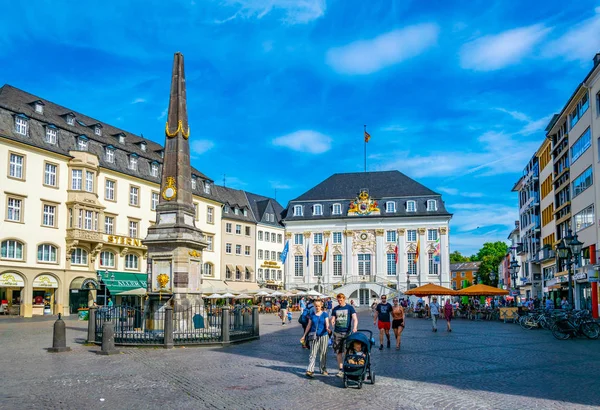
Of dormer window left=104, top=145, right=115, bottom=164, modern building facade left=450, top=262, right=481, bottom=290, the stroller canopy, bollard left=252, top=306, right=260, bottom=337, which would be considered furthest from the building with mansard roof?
modern building facade left=450, top=262, right=481, bottom=290

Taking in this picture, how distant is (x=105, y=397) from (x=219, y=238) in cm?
5756

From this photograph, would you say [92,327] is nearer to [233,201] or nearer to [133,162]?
[133,162]

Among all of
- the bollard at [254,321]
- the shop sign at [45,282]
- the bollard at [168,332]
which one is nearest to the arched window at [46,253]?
the shop sign at [45,282]

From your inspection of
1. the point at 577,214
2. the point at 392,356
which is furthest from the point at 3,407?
the point at 577,214

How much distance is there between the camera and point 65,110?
52156mm

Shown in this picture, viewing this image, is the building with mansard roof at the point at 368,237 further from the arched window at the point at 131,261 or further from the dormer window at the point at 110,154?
the dormer window at the point at 110,154

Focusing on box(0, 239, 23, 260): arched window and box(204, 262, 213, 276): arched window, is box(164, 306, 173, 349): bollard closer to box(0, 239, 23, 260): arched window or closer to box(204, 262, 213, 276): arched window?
box(0, 239, 23, 260): arched window

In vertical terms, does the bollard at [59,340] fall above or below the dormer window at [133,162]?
below

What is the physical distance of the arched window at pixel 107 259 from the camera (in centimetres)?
4994

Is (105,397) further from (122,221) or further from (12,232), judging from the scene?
(122,221)

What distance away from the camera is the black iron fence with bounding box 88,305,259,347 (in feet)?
65.5

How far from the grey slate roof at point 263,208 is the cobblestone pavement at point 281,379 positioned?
5971 cm

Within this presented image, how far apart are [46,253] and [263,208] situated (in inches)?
1540

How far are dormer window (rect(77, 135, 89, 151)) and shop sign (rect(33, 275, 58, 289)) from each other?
402 inches
